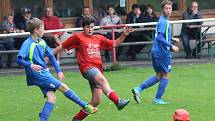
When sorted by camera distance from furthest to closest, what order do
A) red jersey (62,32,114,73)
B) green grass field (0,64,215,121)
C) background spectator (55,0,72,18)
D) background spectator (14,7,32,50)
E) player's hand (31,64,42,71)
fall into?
background spectator (55,0,72,18)
background spectator (14,7,32,50)
green grass field (0,64,215,121)
red jersey (62,32,114,73)
player's hand (31,64,42,71)

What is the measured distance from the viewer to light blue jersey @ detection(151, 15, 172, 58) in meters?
10.6

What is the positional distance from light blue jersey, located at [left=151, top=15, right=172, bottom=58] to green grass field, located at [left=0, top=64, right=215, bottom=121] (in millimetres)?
870

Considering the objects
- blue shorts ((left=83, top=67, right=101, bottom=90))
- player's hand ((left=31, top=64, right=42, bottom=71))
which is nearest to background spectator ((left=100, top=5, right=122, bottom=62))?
blue shorts ((left=83, top=67, right=101, bottom=90))

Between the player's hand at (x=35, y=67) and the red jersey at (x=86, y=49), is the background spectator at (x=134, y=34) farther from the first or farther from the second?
the player's hand at (x=35, y=67)

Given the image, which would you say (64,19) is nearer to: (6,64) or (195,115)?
(6,64)

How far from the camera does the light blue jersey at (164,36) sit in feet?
34.9

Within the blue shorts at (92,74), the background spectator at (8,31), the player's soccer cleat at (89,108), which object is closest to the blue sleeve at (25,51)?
the blue shorts at (92,74)

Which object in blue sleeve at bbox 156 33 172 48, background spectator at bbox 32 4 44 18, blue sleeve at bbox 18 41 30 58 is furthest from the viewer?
background spectator at bbox 32 4 44 18

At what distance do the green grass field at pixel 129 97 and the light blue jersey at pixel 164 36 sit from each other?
2.86 feet

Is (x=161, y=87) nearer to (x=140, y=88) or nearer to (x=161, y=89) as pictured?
(x=161, y=89)

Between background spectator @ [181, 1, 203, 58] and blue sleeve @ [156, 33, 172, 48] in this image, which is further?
background spectator @ [181, 1, 203, 58]

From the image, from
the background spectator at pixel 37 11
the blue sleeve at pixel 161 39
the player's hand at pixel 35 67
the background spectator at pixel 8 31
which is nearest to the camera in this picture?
the player's hand at pixel 35 67

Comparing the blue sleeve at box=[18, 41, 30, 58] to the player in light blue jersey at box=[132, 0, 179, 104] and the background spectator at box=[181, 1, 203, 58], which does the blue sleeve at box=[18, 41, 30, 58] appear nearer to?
the player in light blue jersey at box=[132, 0, 179, 104]

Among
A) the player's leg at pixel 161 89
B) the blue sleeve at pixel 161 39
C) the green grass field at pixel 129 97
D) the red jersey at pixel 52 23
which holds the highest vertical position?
the blue sleeve at pixel 161 39
